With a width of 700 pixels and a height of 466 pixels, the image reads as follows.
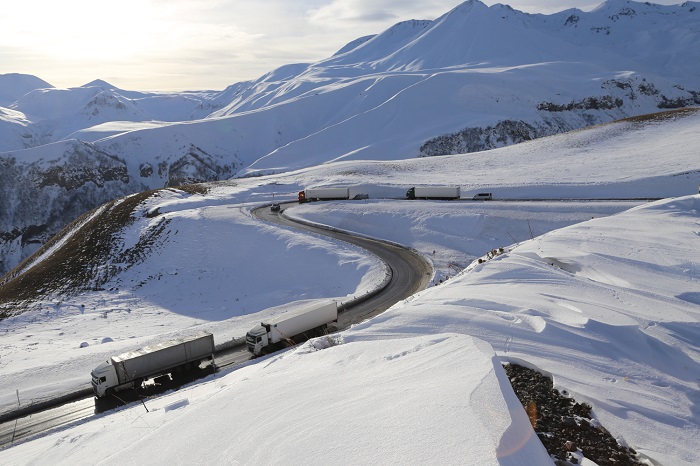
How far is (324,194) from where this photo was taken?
220ft

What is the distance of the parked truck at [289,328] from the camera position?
26.4 m

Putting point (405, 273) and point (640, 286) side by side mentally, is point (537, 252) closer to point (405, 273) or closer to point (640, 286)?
point (640, 286)

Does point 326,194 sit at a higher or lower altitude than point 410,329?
higher

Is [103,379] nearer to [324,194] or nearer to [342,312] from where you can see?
[342,312]

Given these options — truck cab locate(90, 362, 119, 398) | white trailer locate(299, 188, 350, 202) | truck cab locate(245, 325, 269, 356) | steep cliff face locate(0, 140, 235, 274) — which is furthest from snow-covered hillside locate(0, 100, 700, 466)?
steep cliff face locate(0, 140, 235, 274)

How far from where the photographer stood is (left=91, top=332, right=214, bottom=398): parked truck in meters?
22.4

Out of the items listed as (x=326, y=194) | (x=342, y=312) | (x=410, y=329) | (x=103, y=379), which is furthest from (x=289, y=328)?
(x=326, y=194)

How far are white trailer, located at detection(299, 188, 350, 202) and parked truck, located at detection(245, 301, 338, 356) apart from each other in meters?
38.3

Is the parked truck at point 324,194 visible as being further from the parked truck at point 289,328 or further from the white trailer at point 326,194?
the parked truck at point 289,328

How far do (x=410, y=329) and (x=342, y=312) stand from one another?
52.3ft

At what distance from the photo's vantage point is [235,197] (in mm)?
75375

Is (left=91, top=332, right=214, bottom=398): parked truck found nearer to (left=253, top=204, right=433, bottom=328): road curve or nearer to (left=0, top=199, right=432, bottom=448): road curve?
(left=0, top=199, right=432, bottom=448): road curve

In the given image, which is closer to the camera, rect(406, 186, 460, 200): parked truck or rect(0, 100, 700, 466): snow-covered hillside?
rect(0, 100, 700, 466): snow-covered hillside

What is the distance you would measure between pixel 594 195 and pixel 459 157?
1626 inches
